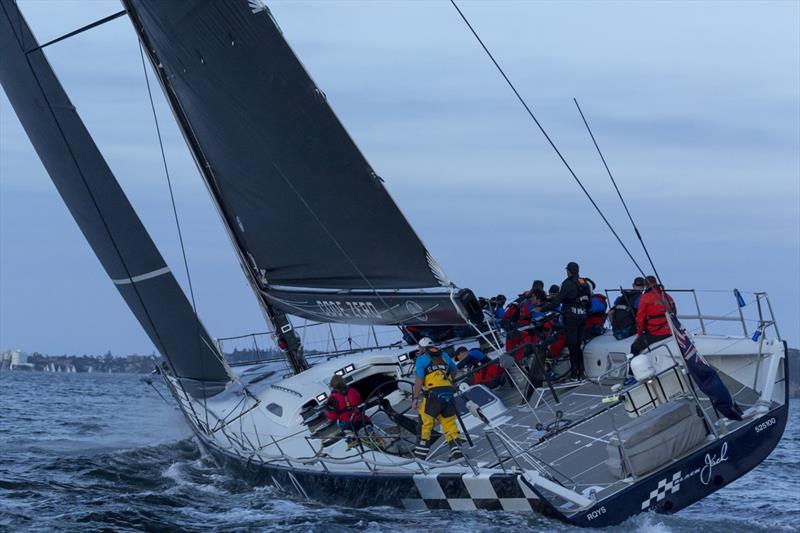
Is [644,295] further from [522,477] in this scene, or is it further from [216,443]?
[216,443]

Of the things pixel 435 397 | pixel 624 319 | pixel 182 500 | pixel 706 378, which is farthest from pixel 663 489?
pixel 182 500

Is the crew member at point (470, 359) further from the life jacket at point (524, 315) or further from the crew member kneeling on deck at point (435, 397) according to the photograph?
the crew member kneeling on deck at point (435, 397)

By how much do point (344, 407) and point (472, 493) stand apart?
2.44 m

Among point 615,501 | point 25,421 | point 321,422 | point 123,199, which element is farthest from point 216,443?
point 25,421

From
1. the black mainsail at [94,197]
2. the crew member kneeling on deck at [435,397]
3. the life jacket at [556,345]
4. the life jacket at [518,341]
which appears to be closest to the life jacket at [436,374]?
the crew member kneeling on deck at [435,397]


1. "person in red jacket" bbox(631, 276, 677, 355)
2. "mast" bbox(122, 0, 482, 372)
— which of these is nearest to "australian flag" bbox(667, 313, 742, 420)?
"person in red jacket" bbox(631, 276, 677, 355)

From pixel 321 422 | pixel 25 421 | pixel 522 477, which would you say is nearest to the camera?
pixel 522 477

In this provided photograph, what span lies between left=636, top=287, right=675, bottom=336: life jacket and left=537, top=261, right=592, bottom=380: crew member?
88 cm

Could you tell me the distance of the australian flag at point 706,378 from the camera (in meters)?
8.83

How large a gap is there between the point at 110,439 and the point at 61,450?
97.7 inches

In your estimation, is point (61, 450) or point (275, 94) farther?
point (61, 450)

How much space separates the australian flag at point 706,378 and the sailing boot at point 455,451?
6.75 feet

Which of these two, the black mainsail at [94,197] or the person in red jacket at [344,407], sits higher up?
the black mainsail at [94,197]

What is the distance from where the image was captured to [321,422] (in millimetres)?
11453
